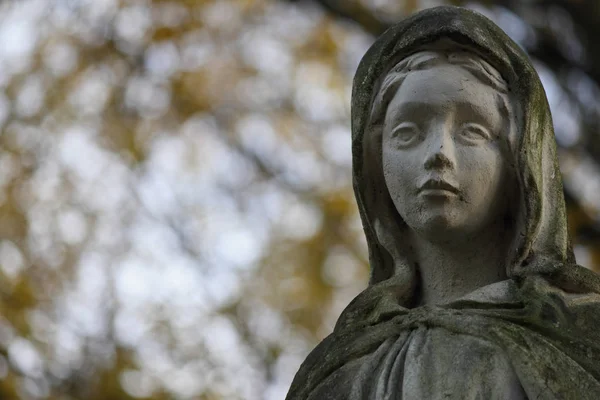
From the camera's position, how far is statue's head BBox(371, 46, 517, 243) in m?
3.98

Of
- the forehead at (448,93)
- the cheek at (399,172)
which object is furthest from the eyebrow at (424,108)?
the cheek at (399,172)

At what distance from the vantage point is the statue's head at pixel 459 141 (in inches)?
157

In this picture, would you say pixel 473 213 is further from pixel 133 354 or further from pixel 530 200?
pixel 133 354

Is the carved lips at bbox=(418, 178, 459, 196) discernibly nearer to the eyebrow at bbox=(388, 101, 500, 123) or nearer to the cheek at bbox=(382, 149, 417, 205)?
the cheek at bbox=(382, 149, 417, 205)

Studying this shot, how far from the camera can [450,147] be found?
13.0 feet

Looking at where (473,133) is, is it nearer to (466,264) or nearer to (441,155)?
(441,155)

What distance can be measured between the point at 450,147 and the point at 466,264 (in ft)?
1.06

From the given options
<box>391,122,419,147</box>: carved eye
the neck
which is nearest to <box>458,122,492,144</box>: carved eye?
<box>391,122,419,147</box>: carved eye

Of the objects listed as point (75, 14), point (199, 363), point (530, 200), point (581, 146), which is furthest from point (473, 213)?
point (75, 14)

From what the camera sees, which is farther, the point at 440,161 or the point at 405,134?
the point at 405,134

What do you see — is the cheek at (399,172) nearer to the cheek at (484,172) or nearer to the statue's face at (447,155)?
the statue's face at (447,155)

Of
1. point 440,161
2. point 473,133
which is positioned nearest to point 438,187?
point 440,161

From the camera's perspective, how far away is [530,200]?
402cm

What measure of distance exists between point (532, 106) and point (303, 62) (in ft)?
23.6
